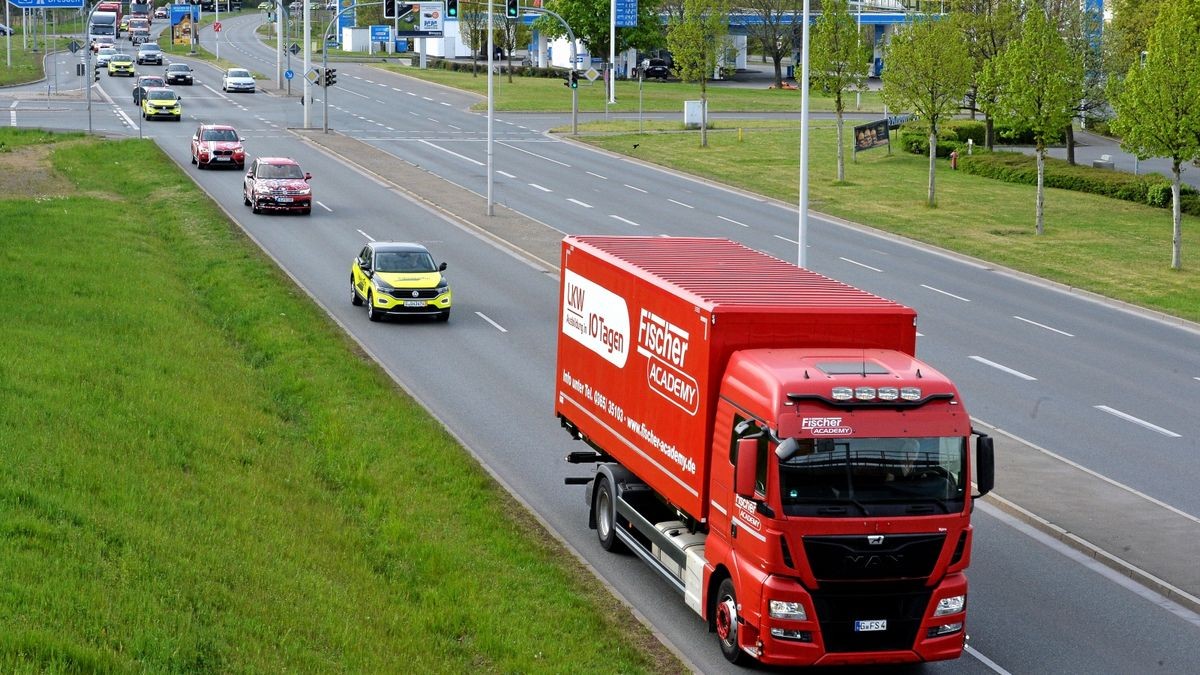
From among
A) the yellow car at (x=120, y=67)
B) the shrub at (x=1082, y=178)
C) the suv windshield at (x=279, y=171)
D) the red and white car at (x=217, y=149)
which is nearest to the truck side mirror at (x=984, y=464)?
the suv windshield at (x=279, y=171)

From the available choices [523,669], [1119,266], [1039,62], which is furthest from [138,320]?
[1039,62]

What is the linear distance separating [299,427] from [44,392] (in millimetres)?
3856

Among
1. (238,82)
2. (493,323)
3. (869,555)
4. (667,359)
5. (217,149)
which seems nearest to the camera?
(869,555)

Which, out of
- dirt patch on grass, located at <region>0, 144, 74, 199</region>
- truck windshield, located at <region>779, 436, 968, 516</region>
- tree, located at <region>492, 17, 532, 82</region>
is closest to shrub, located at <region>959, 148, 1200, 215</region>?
dirt patch on grass, located at <region>0, 144, 74, 199</region>

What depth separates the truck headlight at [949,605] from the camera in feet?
45.0

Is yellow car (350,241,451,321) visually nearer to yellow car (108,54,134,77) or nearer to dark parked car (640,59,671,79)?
yellow car (108,54,134,77)

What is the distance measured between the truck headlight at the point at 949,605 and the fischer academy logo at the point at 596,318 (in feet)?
17.1

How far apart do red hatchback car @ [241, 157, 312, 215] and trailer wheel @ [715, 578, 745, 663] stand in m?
34.6

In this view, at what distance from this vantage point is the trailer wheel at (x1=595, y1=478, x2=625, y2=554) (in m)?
17.7

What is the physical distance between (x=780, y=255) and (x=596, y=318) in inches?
944

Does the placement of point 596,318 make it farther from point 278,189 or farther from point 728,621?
point 278,189

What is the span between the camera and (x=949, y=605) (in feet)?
45.2

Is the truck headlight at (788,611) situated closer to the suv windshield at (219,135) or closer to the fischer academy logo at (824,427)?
the fischer academy logo at (824,427)

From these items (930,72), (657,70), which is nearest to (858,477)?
(930,72)
